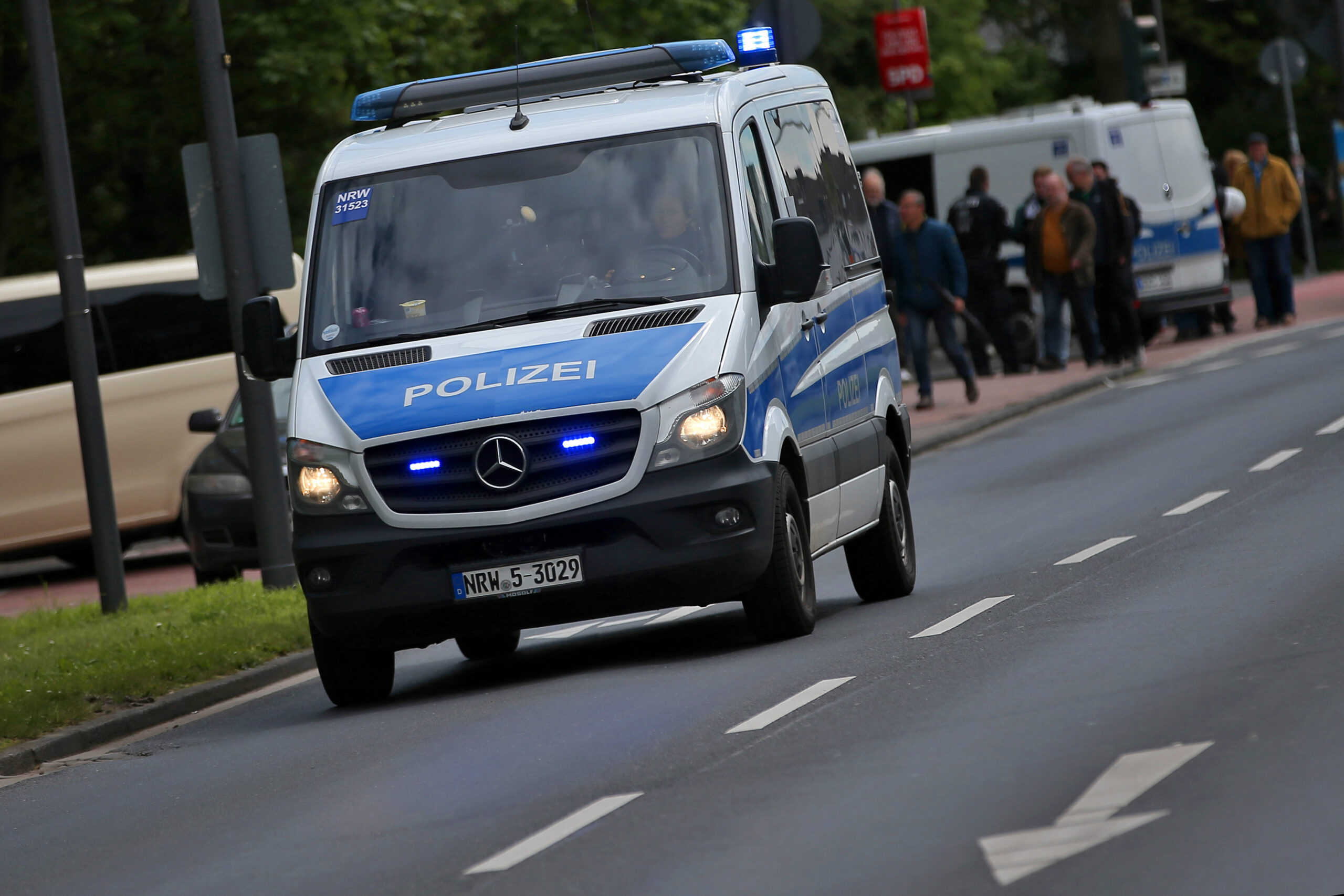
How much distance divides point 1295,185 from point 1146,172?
A: 2.25 m

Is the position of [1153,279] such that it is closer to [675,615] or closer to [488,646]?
[675,615]

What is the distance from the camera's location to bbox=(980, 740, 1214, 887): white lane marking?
592cm

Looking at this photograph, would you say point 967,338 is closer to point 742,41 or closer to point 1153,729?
point 742,41

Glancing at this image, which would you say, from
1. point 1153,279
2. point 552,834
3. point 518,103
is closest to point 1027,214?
point 1153,279

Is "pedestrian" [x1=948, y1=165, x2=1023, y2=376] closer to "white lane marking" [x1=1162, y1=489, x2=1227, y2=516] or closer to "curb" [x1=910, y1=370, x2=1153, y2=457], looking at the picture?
"curb" [x1=910, y1=370, x2=1153, y2=457]

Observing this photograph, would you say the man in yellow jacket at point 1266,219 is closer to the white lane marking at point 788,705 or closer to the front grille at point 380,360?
the front grille at point 380,360

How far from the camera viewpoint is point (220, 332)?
21844 millimetres

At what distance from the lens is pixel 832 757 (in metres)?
7.52

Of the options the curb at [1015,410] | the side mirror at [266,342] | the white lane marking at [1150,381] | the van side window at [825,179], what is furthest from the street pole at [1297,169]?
the side mirror at [266,342]

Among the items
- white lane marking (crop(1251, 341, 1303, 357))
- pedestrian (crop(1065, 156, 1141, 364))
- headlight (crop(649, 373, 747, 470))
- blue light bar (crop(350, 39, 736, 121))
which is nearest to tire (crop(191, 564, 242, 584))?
blue light bar (crop(350, 39, 736, 121))

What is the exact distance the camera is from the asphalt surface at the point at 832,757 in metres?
6.16

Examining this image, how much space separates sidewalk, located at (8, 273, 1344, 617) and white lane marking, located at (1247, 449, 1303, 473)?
4868mm

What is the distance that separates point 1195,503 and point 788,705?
606 cm

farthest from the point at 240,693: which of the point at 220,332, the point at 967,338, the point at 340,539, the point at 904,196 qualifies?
the point at 967,338
